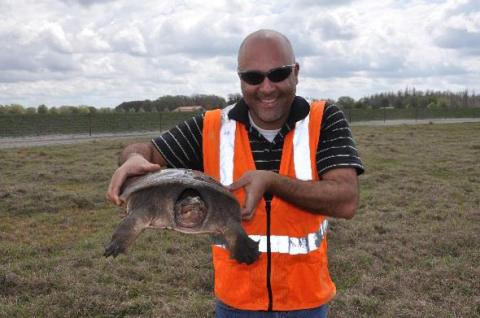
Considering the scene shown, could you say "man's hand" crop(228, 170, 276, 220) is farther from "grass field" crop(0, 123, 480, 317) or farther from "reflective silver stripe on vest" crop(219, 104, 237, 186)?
"grass field" crop(0, 123, 480, 317)

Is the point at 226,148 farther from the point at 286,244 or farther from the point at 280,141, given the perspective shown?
the point at 286,244

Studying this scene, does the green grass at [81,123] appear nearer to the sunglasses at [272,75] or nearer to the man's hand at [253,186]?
the sunglasses at [272,75]

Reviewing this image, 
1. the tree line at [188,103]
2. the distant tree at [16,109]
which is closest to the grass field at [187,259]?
the tree line at [188,103]

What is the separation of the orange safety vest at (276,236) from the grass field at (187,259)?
281 centimetres

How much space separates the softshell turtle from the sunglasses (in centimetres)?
53

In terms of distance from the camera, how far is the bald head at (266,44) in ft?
8.84

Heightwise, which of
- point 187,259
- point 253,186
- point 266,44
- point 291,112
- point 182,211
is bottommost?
point 187,259

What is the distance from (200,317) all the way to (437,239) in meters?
4.10

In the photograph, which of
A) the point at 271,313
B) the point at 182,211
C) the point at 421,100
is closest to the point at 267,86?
the point at 182,211

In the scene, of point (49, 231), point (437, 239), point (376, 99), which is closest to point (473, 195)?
point (437, 239)

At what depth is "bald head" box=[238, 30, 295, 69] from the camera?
270cm

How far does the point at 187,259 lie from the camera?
7156 millimetres

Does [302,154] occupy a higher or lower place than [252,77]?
lower

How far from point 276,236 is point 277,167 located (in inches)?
12.8
